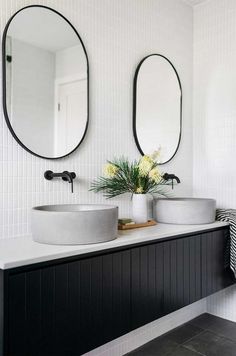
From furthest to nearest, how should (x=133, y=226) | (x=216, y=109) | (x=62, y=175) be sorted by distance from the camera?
(x=216, y=109)
(x=133, y=226)
(x=62, y=175)

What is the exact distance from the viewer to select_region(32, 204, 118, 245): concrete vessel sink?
1415 millimetres

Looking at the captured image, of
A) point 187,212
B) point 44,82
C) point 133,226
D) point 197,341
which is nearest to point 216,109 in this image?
point 187,212

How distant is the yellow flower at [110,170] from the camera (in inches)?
77.3

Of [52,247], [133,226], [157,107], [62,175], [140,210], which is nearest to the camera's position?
[52,247]

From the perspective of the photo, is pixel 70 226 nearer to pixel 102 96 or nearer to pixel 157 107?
pixel 102 96

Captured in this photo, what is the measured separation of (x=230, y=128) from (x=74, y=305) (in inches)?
72.7

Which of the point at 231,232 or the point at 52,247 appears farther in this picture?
the point at 231,232

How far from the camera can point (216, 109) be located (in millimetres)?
2652

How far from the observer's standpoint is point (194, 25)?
2.79 metres

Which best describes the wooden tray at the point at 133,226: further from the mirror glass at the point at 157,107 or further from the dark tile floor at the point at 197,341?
the dark tile floor at the point at 197,341

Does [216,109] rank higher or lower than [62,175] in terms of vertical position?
higher

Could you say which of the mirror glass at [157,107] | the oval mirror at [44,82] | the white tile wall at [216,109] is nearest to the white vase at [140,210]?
the mirror glass at [157,107]

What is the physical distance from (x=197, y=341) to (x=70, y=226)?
1488mm

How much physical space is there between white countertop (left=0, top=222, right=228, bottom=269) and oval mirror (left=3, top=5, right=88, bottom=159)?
507 millimetres
